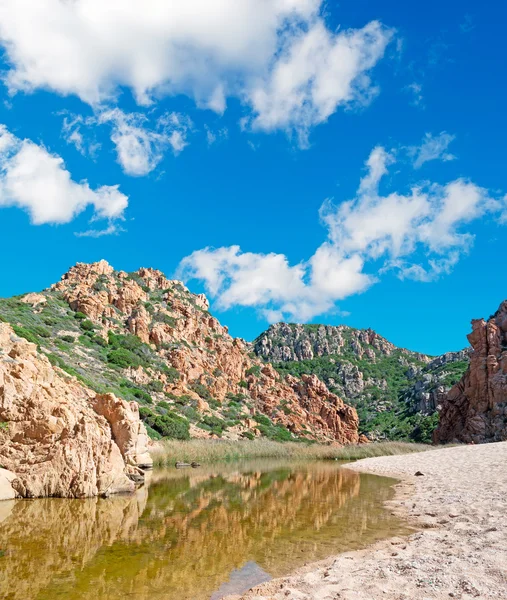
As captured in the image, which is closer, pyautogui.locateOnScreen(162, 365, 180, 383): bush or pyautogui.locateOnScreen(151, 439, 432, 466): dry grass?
pyautogui.locateOnScreen(151, 439, 432, 466): dry grass

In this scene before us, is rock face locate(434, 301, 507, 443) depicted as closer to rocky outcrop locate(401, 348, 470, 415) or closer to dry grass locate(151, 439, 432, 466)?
rocky outcrop locate(401, 348, 470, 415)

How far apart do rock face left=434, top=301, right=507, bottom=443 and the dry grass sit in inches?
479

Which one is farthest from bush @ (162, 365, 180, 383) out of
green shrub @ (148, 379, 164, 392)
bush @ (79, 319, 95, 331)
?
bush @ (79, 319, 95, 331)

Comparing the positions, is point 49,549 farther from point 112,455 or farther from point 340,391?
point 340,391

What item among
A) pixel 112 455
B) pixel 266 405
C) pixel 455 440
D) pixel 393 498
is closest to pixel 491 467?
pixel 393 498

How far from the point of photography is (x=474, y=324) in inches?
2235

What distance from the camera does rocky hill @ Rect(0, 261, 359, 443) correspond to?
49281 millimetres

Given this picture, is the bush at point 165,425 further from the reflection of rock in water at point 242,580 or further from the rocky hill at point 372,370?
the rocky hill at point 372,370

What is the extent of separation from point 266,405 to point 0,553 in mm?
62745

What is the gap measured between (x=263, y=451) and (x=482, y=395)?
2630cm

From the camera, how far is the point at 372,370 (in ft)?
351

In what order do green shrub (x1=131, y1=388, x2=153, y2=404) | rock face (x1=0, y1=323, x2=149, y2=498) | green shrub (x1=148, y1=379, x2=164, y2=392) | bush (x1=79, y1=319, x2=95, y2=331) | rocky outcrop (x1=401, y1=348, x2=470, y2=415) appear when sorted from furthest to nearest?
rocky outcrop (x1=401, y1=348, x2=470, y2=415)
bush (x1=79, y1=319, x2=95, y2=331)
green shrub (x1=148, y1=379, x2=164, y2=392)
green shrub (x1=131, y1=388, x2=153, y2=404)
rock face (x1=0, y1=323, x2=149, y2=498)

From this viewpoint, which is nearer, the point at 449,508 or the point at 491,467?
the point at 449,508

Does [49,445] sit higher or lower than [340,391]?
lower
